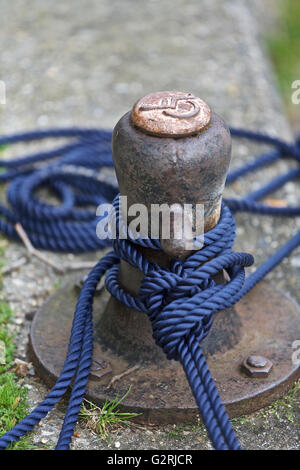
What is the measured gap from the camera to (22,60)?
3.32 meters

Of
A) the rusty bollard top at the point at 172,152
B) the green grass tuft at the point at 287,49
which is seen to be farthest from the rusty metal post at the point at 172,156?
the green grass tuft at the point at 287,49

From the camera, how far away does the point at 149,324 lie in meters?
1.46

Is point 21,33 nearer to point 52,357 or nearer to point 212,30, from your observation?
point 212,30

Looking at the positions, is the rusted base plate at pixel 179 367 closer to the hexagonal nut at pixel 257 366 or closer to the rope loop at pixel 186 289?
the hexagonal nut at pixel 257 366

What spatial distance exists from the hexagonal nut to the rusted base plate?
0.01m

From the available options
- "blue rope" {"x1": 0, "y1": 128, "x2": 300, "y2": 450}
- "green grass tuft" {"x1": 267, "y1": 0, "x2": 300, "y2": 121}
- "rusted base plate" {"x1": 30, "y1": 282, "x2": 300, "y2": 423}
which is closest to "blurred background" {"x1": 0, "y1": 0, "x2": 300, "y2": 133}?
"green grass tuft" {"x1": 267, "y1": 0, "x2": 300, "y2": 121}

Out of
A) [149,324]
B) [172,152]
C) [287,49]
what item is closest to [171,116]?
[172,152]

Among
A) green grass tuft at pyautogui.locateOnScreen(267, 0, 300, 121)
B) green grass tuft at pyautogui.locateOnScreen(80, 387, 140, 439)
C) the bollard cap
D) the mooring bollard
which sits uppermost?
the bollard cap

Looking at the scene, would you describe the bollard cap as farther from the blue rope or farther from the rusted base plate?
the rusted base plate

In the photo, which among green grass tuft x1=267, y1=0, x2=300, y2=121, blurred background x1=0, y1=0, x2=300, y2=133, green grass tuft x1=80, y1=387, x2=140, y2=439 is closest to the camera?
green grass tuft x1=80, y1=387, x2=140, y2=439

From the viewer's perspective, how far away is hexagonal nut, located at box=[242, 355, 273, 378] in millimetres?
1414

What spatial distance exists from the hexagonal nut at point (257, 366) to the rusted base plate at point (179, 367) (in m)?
0.01

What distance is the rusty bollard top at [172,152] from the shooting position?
1.22m
